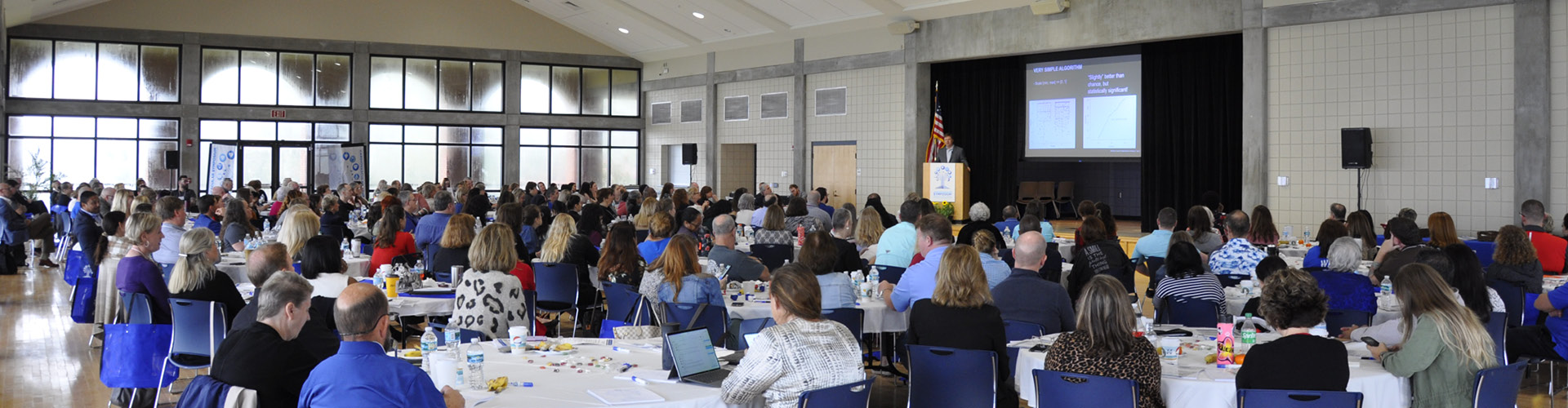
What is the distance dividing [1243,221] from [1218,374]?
444 cm

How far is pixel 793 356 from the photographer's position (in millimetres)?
3857

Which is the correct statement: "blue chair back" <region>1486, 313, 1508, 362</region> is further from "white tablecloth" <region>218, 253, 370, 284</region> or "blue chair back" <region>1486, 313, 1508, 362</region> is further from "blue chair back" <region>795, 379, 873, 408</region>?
"white tablecloth" <region>218, 253, 370, 284</region>

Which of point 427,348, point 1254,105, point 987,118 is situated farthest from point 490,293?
point 987,118

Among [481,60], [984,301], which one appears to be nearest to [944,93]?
[481,60]

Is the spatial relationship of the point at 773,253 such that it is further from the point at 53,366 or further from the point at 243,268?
the point at 53,366

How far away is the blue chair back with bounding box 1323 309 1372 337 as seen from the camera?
20.0 feet

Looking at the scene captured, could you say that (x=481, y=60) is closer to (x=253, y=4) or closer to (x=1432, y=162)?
(x=253, y=4)

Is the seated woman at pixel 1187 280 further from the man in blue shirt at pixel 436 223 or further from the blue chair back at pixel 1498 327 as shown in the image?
the man in blue shirt at pixel 436 223

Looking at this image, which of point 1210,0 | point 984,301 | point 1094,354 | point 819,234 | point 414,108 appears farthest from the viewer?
point 414,108

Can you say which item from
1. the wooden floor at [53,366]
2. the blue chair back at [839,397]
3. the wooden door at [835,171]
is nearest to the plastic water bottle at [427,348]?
the blue chair back at [839,397]

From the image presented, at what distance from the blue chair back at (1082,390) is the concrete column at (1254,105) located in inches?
455

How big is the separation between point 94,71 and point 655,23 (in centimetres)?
1046

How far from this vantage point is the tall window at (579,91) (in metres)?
25.2

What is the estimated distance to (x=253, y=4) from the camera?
2244 centimetres
